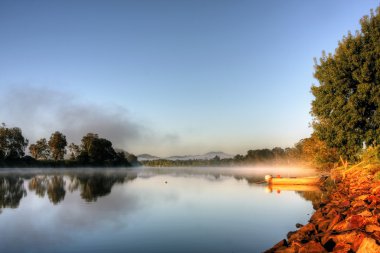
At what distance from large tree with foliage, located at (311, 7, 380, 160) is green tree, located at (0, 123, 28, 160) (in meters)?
139

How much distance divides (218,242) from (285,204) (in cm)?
1749

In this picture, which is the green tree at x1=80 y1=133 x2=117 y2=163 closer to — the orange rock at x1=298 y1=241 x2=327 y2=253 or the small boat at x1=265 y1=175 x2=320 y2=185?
the small boat at x1=265 y1=175 x2=320 y2=185

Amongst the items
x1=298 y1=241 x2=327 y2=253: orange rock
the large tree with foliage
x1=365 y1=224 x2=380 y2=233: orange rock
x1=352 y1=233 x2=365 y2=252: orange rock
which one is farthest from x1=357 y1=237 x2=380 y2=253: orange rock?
the large tree with foliage

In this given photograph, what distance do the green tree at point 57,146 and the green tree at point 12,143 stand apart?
1490cm

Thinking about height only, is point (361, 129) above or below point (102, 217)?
above

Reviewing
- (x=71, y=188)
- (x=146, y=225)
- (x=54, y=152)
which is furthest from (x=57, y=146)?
(x=146, y=225)

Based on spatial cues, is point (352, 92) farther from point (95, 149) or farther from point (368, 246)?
point (95, 149)

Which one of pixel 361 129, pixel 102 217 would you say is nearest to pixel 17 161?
pixel 102 217

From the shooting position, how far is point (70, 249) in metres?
16.5

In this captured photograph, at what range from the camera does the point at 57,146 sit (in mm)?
164250

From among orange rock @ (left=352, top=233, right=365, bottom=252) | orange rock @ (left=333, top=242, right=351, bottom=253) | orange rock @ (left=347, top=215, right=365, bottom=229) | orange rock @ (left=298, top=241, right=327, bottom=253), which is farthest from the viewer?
orange rock @ (left=347, top=215, right=365, bottom=229)

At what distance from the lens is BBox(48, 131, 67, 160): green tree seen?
163750 mm

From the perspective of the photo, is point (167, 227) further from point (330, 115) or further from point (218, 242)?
point (330, 115)

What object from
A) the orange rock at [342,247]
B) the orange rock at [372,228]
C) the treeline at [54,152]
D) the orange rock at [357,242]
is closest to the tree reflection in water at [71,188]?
the orange rock at [342,247]
